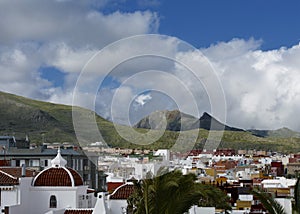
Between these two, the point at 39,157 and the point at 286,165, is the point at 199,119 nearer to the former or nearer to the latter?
the point at 39,157

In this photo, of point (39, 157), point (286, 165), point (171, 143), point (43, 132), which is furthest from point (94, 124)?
point (43, 132)

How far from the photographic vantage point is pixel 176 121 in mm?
22000

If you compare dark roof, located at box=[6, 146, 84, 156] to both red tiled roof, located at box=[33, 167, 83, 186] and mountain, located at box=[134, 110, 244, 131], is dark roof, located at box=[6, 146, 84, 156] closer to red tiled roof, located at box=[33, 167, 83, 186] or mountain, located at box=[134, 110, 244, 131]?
red tiled roof, located at box=[33, 167, 83, 186]

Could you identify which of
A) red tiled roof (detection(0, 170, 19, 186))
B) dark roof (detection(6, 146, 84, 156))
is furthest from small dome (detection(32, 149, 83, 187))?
dark roof (detection(6, 146, 84, 156))

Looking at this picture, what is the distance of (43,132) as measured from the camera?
16275 centimetres

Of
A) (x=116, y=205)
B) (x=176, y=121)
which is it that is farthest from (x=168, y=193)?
(x=116, y=205)

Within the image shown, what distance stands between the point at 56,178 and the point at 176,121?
13.8 m

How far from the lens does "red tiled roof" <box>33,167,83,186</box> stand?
33625 mm

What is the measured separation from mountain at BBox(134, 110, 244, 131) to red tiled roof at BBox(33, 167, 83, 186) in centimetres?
1305

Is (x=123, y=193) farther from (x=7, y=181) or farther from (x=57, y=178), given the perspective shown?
(x=7, y=181)

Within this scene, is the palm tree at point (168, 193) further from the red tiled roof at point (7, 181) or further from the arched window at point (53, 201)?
the arched window at point (53, 201)

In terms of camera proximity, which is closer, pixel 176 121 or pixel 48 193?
pixel 176 121

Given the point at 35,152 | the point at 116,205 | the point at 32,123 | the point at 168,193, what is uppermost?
the point at 32,123

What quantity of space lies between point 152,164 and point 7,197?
1095 centimetres
